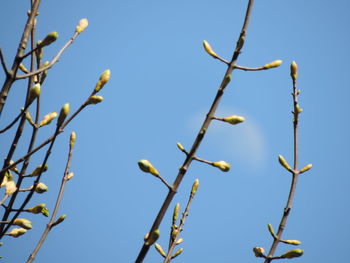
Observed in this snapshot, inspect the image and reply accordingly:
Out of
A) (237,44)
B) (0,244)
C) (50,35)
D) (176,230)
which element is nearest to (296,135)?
(237,44)

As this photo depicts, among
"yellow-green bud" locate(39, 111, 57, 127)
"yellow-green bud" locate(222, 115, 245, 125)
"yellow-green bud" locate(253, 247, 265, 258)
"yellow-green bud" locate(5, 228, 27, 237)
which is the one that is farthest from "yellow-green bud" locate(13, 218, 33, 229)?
"yellow-green bud" locate(253, 247, 265, 258)

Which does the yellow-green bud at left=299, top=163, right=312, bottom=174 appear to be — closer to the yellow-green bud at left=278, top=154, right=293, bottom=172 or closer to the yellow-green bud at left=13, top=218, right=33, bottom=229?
the yellow-green bud at left=278, top=154, right=293, bottom=172

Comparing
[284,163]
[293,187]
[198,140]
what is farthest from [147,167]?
[284,163]

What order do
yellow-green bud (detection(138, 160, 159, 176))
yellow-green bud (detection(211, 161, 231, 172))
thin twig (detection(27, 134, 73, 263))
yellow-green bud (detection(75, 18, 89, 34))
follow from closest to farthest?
yellow-green bud (detection(138, 160, 159, 176)), yellow-green bud (detection(211, 161, 231, 172)), yellow-green bud (detection(75, 18, 89, 34)), thin twig (detection(27, 134, 73, 263))

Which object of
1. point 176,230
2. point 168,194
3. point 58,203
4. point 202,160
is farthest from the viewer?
point 176,230

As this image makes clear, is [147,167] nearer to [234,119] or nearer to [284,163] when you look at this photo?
[234,119]

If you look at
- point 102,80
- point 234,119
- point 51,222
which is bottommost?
point 51,222

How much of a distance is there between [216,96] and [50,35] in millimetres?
1052

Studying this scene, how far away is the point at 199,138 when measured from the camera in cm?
198

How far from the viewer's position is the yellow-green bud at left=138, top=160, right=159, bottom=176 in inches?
81.7

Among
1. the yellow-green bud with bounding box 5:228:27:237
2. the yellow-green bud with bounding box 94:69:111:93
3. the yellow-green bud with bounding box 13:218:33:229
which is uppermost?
the yellow-green bud with bounding box 94:69:111:93

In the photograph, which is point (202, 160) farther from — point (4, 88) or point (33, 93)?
point (4, 88)

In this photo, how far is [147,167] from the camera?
2.09 metres

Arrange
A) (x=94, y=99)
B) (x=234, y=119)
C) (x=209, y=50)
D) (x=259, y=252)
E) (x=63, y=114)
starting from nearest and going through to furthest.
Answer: (x=63, y=114) → (x=94, y=99) → (x=234, y=119) → (x=209, y=50) → (x=259, y=252)
